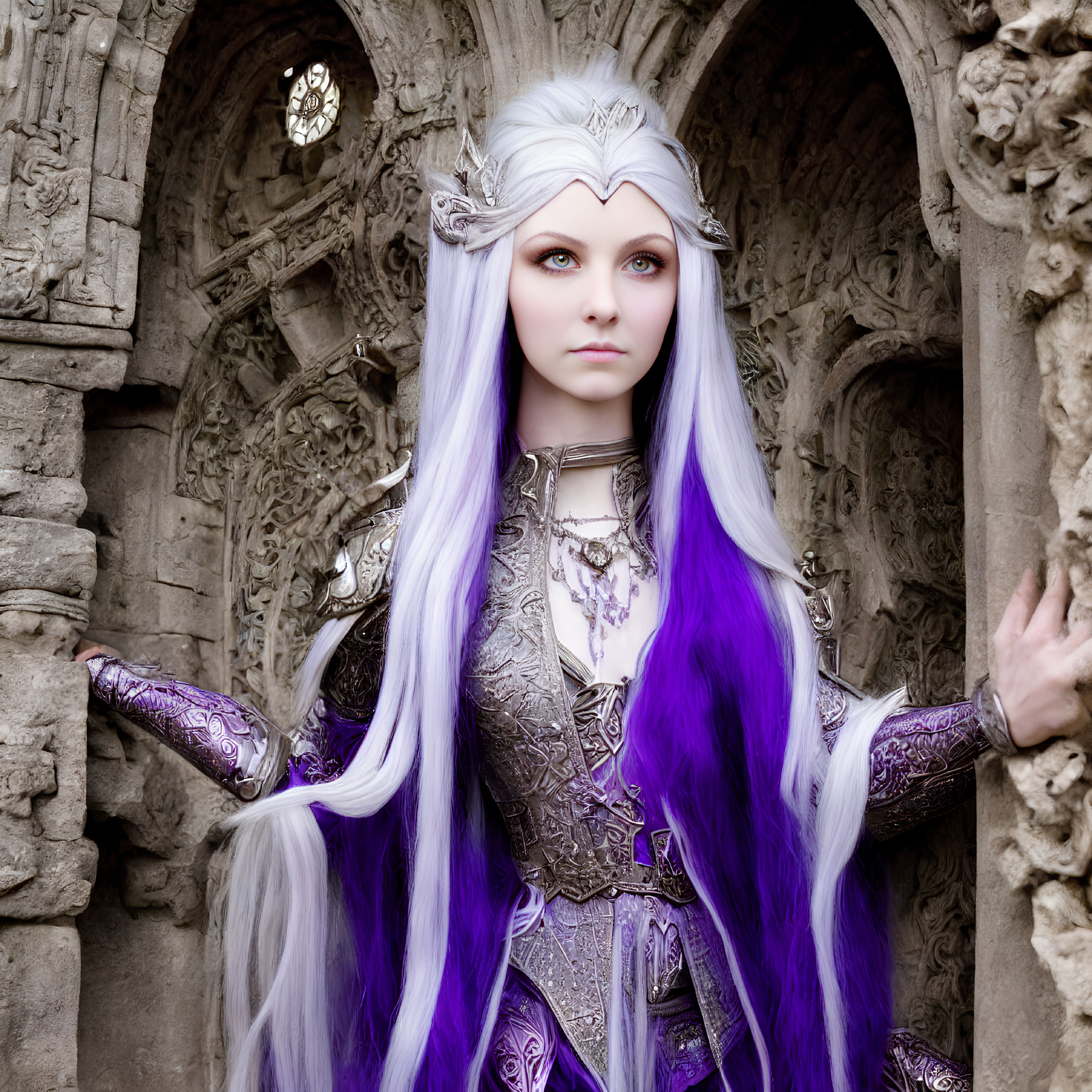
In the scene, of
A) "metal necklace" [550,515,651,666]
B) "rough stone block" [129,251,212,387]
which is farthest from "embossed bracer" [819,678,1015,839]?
"rough stone block" [129,251,212,387]

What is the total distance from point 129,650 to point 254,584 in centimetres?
31

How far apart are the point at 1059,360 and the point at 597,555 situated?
→ 2.42 ft

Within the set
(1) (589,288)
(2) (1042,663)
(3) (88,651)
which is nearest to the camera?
(2) (1042,663)

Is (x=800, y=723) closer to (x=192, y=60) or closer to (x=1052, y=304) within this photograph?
(x=1052, y=304)

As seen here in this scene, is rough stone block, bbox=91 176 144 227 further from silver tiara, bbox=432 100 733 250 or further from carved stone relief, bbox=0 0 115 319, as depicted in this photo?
silver tiara, bbox=432 100 733 250

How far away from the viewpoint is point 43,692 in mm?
→ 2564

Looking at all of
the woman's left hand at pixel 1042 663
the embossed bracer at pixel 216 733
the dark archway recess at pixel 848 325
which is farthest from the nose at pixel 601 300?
the embossed bracer at pixel 216 733

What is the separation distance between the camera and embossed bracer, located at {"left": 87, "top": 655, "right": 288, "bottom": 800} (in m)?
2.44

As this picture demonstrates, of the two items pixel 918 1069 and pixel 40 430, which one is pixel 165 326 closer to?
pixel 40 430

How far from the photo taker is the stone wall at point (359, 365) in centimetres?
210

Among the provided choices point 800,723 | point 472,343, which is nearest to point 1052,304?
point 800,723

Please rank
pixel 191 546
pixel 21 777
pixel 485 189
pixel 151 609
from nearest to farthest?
pixel 485 189
pixel 21 777
pixel 151 609
pixel 191 546

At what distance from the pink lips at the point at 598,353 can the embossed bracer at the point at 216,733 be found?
75 centimetres

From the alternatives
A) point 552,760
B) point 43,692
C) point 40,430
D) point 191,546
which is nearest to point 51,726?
point 43,692
